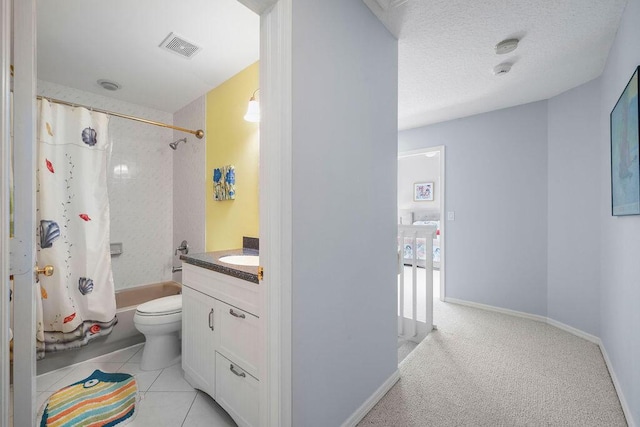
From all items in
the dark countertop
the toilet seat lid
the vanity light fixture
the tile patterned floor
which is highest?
the vanity light fixture

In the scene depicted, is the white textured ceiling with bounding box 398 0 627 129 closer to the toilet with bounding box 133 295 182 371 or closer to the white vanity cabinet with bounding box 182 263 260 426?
the white vanity cabinet with bounding box 182 263 260 426

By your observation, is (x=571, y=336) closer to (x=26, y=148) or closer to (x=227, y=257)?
(x=227, y=257)

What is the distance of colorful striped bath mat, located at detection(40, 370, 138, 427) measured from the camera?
147 cm

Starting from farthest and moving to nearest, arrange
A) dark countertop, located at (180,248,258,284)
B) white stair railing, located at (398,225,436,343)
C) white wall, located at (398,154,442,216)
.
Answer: white wall, located at (398,154,442,216), white stair railing, located at (398,225,436,343), dark countertop, located at (180,248,258,284)

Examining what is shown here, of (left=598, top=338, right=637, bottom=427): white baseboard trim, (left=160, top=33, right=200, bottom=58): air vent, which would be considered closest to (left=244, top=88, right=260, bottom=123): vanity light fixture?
(left=160, top=33, right=200, bottom=58): air vent

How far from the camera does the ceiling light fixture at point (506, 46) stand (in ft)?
6.01

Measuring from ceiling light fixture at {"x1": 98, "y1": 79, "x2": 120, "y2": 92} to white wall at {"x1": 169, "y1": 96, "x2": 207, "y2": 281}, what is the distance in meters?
0.64

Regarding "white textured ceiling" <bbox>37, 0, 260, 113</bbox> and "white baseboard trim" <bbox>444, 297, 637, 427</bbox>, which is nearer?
"white baseboard trim" <bbox>444, 297, 637, 427</bbox>

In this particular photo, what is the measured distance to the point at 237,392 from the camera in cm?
138

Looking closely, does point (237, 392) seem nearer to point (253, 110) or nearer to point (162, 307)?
point (162, 307)

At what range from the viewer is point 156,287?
120 inches

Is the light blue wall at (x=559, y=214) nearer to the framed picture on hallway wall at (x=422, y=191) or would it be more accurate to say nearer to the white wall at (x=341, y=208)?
the white wall at (x=341, y=208)

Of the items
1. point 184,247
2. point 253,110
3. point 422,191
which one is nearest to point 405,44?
point 253,110

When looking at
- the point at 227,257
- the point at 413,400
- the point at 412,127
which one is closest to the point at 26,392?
the point at 227,257
